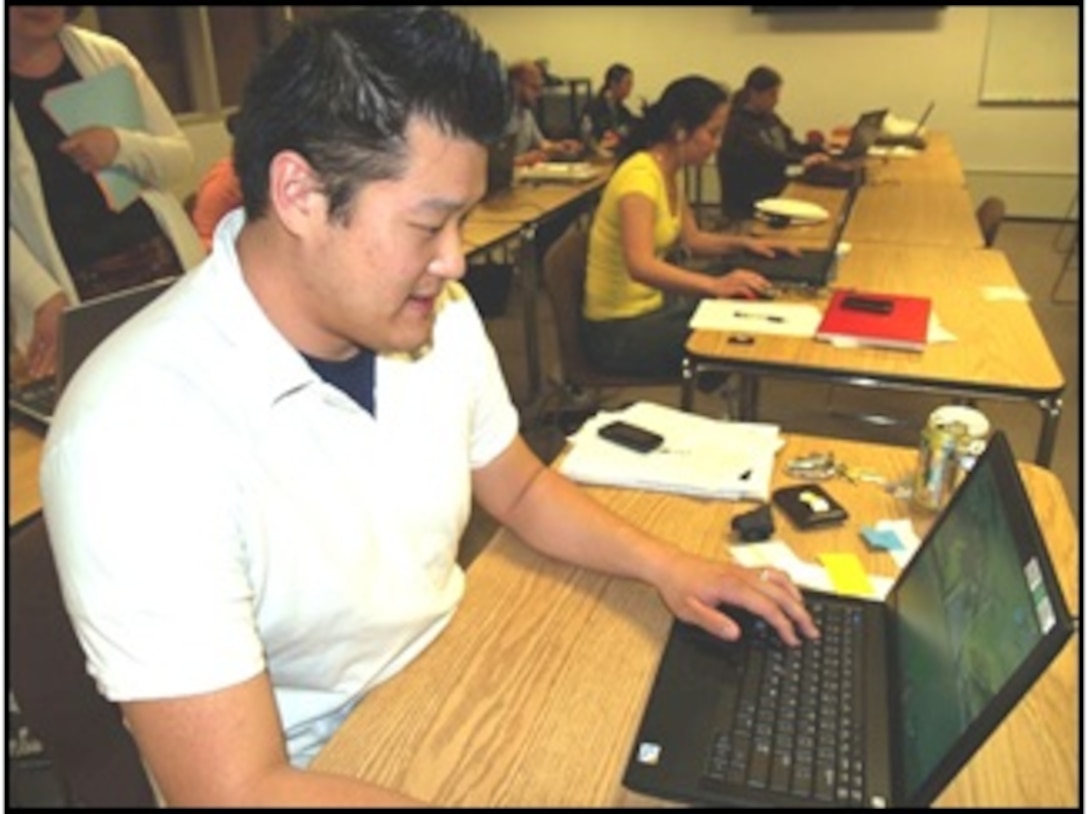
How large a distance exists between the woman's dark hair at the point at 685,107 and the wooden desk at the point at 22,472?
2.03 metres

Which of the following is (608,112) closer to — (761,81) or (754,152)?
(761,81)

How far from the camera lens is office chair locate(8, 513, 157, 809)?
0.98 meters

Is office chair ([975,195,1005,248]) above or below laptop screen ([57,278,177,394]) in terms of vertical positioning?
below

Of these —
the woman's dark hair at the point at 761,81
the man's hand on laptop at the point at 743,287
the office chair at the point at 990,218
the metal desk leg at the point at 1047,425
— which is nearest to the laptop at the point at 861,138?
the office chair at the point at 990,218

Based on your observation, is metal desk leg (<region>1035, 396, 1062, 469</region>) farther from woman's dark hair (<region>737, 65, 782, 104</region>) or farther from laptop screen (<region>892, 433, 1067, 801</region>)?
woman's dark hair (<region>737, 65, 782, 104</region>)

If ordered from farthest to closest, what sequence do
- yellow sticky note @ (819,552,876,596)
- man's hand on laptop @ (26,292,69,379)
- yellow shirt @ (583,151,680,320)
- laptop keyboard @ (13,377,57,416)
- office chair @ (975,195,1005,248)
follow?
office chair @ (975,195,1005,248) < yellow shirt @ (583,151,680,320) < man's hand on laptop @ (26,292,69,379) < laptop keyboard @ (13,377,57,416) < yellow sticky note @ (819,552,876,596)

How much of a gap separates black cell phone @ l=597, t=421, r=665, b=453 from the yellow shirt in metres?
1.33

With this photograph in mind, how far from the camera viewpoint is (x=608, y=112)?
6.21m

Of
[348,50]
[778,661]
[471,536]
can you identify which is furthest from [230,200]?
[778,661]

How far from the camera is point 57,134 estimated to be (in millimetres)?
1723

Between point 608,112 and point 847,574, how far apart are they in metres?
5.58

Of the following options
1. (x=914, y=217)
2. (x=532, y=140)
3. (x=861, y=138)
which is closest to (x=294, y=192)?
(x=914, y=217)

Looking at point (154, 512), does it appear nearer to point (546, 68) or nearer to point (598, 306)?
point (598, 306)

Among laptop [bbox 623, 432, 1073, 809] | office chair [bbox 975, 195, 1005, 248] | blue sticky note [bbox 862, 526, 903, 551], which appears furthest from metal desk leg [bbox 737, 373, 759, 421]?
office chair [bbox 975, 195, 1005, 248]
